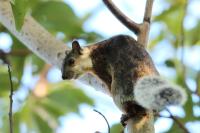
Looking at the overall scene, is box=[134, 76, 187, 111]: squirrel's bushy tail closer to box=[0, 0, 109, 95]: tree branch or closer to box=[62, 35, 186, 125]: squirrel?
box=[62, 35, 186, 125]: squirrel

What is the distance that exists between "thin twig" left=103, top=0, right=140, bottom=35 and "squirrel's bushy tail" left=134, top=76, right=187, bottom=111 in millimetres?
364

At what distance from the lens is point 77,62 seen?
7.32 feet

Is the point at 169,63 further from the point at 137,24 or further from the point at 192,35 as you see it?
the point at 137,24

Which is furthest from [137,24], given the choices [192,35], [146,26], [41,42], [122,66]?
[192,35]

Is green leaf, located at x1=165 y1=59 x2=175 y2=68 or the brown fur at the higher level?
green leaf, located at x1=165 y1=59 x2=175 y2=68

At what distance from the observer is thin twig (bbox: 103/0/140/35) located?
205cm

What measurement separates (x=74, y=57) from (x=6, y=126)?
1664 millimetres

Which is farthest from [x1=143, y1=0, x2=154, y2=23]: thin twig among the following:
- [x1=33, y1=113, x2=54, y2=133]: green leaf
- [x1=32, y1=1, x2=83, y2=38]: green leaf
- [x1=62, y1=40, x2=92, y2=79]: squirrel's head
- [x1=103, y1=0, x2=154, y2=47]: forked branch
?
[x1=33, y1=113, x2=54, y2=133]: green leaf

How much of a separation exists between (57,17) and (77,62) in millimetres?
976

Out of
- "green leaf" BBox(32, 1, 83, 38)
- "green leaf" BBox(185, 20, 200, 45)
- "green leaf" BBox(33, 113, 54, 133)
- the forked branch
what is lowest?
the forked branch

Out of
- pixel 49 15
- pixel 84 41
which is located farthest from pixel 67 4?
pixel 84 41

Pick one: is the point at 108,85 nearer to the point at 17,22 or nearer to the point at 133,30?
the point at 133,30

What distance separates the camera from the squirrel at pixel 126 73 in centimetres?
169

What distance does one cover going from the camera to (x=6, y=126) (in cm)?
373
